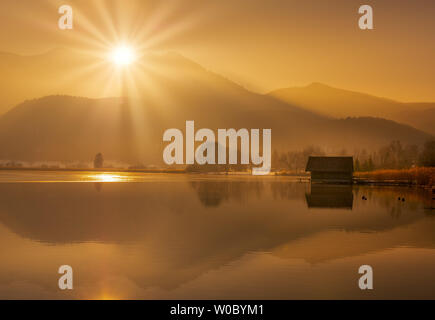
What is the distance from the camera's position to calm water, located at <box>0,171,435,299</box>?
613 inches

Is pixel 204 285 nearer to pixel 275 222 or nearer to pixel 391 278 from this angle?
pixel 391 278

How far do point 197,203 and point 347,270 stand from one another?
2985 centimetres

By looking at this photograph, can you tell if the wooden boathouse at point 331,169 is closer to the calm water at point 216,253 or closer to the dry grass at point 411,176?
the dry grass at point 411,176

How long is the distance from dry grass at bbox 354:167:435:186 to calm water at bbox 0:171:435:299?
4350 cm

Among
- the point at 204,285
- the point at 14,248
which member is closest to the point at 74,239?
the point at 14,248

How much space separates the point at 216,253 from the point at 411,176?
7080 cm

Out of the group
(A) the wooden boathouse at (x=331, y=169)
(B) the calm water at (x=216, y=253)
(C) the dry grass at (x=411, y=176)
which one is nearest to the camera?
(B) the calm water at (x=216, y=253)

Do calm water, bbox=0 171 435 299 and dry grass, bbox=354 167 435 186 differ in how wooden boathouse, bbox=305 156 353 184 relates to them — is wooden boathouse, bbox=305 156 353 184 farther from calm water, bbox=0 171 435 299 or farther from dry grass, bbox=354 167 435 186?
calm water, bbox=0 171 435 299

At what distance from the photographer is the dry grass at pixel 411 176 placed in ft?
260

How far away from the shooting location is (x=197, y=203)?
47.5 meters

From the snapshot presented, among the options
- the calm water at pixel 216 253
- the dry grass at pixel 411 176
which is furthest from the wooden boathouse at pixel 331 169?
the calm water at pixel 216 253

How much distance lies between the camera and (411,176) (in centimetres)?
8500

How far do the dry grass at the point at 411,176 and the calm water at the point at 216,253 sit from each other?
143 feet

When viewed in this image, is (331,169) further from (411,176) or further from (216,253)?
(216,253)
